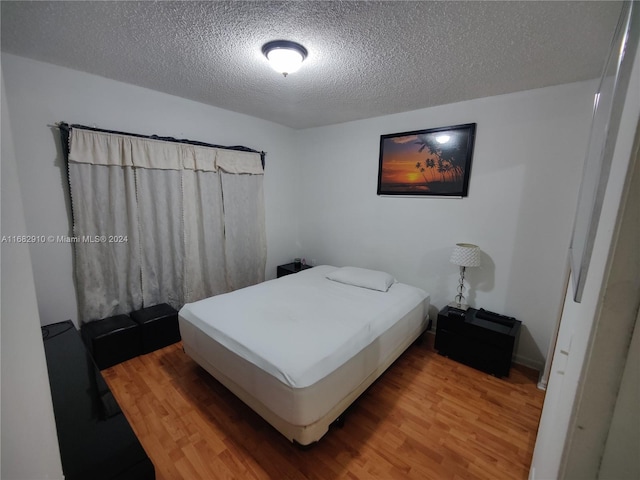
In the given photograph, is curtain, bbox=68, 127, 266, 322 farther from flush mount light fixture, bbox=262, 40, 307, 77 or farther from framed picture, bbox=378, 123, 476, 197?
framed picture, bbox=378, 123, 476, 197

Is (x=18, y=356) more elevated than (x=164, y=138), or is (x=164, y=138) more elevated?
(x=164, y=138)

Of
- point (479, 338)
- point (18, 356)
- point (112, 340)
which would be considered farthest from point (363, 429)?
point (112, 340)

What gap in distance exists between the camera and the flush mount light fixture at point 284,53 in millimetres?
1690

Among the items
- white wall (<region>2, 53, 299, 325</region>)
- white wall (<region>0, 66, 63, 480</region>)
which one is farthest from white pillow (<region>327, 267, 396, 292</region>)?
white wall (<region>0, 66, 63, 480</region>)

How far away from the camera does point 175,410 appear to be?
6.07ft

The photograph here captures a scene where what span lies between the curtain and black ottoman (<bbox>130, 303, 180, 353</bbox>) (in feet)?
0.54

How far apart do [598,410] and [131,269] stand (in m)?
3.20

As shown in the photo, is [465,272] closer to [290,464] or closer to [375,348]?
[375,348]

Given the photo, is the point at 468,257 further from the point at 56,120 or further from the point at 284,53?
the point at 56,120

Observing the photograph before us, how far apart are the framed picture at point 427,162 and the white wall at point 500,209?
0.29 feet

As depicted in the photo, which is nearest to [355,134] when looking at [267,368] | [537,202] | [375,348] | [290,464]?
[537,202]

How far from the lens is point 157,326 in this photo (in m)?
2.53

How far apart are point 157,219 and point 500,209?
343cm

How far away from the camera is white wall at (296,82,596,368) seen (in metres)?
2.18
